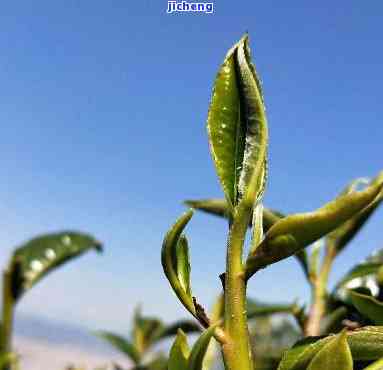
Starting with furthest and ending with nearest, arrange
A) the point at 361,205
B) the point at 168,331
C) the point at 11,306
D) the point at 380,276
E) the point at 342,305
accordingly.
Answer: the point at 168,331 → the point at 342,305 → the point at 11,306 → the point at 380,276 → the point at 361,205

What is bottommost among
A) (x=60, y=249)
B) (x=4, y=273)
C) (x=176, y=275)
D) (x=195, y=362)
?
(x=195, y=362)

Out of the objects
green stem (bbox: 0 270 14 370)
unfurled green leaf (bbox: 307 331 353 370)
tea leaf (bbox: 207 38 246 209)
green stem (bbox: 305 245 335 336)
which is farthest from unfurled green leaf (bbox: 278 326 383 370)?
green stem (bbox: 305 245 335 336)

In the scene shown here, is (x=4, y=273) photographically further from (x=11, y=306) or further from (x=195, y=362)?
(x=195, y=362)

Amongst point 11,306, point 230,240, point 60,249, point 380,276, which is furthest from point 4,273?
point 230,240

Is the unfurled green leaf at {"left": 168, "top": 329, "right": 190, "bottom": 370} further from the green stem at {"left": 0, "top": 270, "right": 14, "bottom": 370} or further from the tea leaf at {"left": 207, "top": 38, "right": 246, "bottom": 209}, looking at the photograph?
the green stem at {"left": 0, "top": 270, "right": 14, "bottom": 370}

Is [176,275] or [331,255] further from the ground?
[331,255]

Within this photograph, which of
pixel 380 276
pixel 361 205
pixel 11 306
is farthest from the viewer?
pixel 11 306

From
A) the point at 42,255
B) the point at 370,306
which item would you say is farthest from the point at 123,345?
the point at 370,306

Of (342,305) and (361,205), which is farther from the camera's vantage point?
(342,305)
